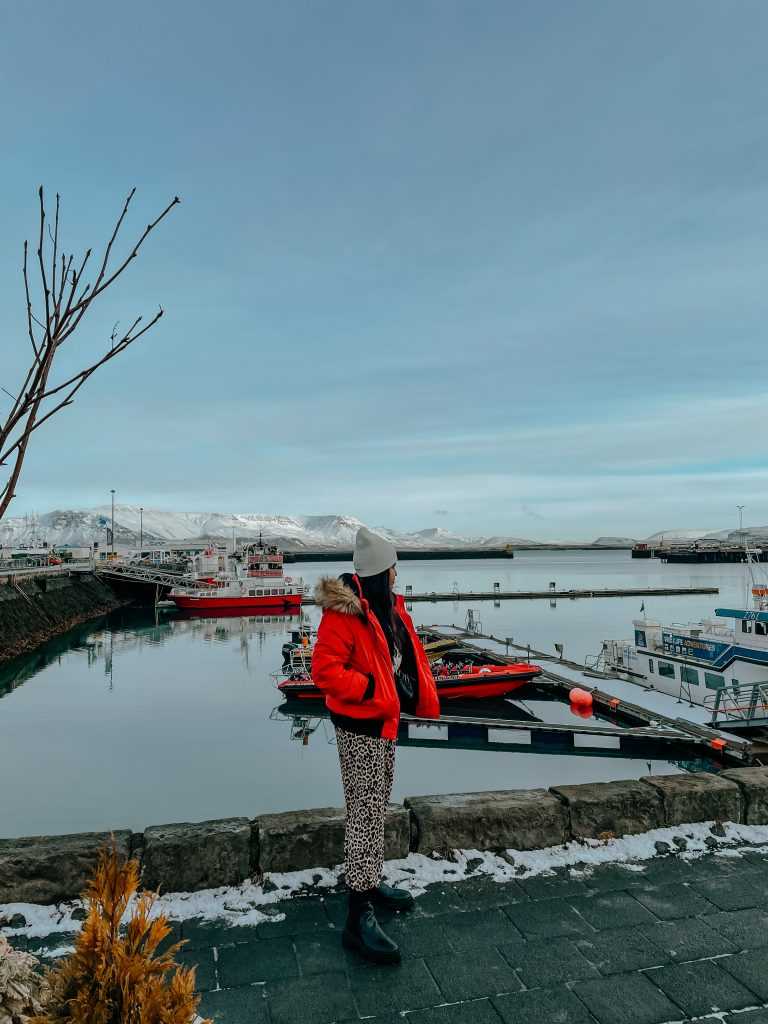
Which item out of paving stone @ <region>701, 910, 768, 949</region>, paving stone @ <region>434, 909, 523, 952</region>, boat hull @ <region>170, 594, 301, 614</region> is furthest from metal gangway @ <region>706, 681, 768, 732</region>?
boat hull @ <region>170, 594, 301, 614</region>

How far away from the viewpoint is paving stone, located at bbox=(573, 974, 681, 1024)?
262 centimetres

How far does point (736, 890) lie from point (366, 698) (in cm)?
251

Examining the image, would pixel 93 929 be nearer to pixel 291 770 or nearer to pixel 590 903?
pixel 590 903

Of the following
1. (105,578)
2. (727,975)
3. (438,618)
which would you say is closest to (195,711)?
(727,975)

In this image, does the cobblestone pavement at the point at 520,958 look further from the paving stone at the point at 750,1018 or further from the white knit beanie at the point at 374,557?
the white knit beanie at the point at 374,557

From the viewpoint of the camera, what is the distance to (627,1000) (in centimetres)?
271

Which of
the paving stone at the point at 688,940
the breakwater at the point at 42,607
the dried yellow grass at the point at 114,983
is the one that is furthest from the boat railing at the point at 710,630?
the breakwater at the point at 42,607

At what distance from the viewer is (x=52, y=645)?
3603 cm

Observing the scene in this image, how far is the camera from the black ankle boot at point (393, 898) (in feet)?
11.1

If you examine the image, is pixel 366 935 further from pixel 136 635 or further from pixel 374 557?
pixel 136 635

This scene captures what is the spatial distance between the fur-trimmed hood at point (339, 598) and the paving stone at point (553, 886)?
6.57 ft

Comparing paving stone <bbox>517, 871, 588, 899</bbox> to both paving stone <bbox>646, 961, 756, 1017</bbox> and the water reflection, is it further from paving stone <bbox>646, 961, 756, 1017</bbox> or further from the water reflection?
the water reflection

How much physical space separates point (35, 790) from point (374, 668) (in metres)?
15.7

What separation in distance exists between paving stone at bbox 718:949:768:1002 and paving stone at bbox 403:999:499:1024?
1165 millimetres
